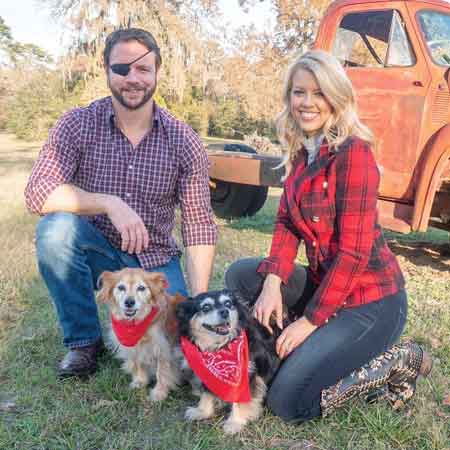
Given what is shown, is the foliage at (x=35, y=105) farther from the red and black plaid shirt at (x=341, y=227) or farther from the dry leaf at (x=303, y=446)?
the dry leaf at (x=303, y=446)

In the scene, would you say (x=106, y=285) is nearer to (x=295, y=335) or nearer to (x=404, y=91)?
(x=295, y=335)

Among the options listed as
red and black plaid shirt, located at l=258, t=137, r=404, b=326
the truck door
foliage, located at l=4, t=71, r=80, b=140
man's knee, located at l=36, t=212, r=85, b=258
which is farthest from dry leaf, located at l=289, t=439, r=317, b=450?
foliage, located at l=4, t=71, r=80, b=140

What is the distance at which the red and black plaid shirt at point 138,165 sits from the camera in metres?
2.96

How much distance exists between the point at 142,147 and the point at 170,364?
1.29 metres

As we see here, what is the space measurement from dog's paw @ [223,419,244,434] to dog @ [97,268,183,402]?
1.47 ft

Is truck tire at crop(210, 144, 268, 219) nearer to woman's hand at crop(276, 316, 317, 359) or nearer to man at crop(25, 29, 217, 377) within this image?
man at crop(25, 29, 217, 377)

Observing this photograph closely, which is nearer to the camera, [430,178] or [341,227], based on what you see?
[341,227]

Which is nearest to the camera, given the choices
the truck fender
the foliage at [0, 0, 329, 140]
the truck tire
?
the truck fender

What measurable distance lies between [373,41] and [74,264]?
12.7 feet

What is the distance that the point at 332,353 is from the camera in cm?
240

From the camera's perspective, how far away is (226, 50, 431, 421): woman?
94.3 inches

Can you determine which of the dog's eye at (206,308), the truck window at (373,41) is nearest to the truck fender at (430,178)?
the truck window at (373,41)

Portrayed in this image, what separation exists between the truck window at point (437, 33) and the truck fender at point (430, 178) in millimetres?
729

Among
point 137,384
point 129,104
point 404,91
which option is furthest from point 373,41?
point 137,384
